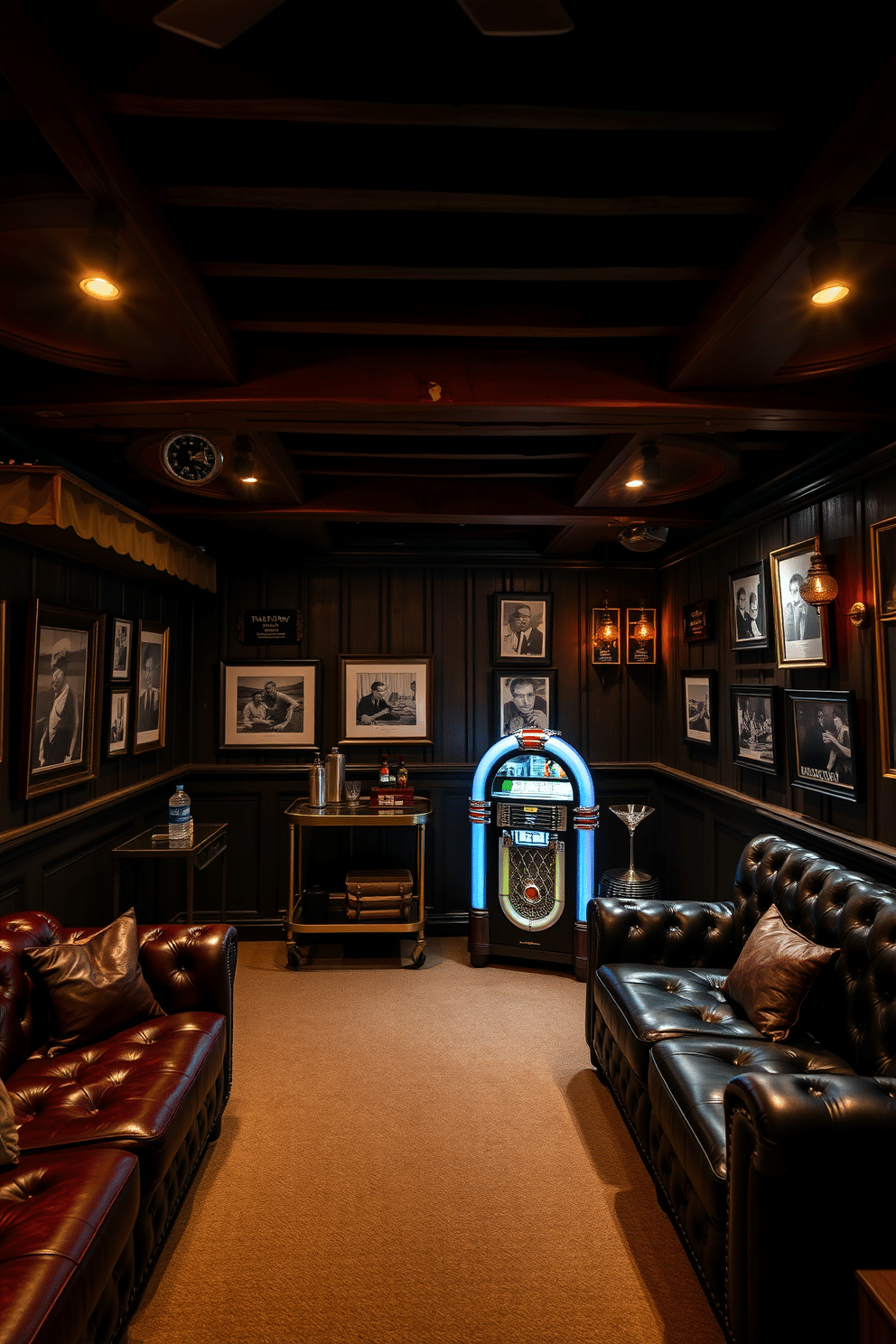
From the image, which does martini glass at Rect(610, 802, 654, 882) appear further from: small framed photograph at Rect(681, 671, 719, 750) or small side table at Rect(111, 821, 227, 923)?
small side table at Rect(111, 821, 227, 923)

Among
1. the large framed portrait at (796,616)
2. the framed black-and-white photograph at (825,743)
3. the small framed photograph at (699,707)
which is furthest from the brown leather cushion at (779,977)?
the small framed photograph at (699,707)

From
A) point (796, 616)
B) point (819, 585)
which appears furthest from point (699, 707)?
point (819, 585)

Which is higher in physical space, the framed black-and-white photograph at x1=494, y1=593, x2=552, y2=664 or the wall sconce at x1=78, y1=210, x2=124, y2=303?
the wall sconce at x1=78, y1=210, x2=124, y2=303

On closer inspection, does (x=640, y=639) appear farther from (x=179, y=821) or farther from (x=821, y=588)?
(x=179, y=821)

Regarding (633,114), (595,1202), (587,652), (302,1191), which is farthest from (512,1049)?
(633,114)

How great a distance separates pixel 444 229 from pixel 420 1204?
3123 mm

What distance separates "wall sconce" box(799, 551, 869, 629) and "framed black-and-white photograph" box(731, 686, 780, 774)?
2.32ft

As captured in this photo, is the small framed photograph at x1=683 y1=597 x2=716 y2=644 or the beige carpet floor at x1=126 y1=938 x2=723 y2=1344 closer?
the beige carpet floor at x1=126 y1=938 x2=723 y2=1344

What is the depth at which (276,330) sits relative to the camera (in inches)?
89.5

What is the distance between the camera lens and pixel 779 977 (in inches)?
98.3

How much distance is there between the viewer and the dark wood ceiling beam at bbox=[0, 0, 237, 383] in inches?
47.8

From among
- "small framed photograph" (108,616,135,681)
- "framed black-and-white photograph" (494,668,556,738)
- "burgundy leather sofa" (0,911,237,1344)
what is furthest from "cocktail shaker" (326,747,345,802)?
"burgundy leather sofa" (0,911,237,1344)

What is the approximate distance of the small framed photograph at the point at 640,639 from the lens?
529cm

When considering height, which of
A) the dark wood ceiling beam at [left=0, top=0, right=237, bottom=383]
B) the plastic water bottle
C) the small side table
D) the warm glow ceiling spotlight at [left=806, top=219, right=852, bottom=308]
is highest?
the dark wood ceiling beam at [left=0, top=0, right=237, bottom=383]
